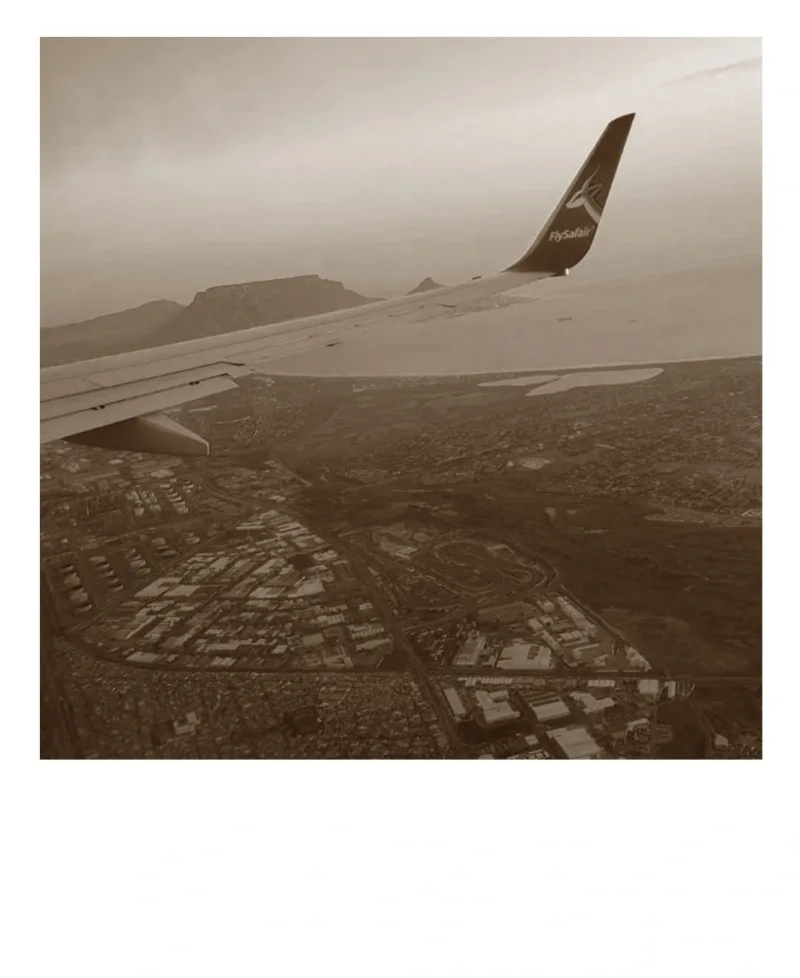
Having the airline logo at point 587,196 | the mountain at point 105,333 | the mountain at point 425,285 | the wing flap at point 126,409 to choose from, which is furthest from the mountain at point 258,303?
the wing flap at point 126,409

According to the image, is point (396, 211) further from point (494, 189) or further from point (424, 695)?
point (424, 695)

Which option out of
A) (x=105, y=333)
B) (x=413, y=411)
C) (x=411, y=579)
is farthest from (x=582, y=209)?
(x=105, y=333)

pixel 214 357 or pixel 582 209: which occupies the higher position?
pixel 582 209

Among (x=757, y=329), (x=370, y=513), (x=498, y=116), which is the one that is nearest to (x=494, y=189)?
(x=498, y=116)

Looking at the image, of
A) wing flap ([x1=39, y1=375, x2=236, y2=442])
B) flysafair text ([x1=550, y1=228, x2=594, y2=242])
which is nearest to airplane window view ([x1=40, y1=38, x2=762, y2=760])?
flysafair text ([x1=550, y1=228, x2=594, y2=242])

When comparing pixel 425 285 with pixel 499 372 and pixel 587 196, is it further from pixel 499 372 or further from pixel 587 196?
pixel 587 196

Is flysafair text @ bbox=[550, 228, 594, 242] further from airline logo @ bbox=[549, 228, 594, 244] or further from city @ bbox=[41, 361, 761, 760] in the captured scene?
city @ bbox=[41, 361, 761, 760]
